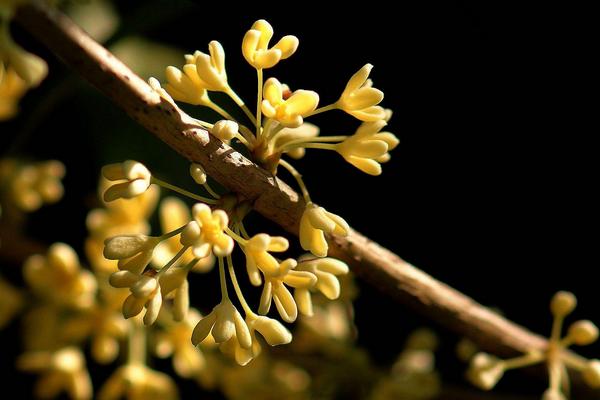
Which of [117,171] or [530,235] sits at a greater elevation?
[117,171]

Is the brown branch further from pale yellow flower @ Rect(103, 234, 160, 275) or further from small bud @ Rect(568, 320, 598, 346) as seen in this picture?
small bud @ Rect(568, 320, 598, 346)

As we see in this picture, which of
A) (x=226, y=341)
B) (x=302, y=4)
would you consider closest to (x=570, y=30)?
(x=302, y=4)

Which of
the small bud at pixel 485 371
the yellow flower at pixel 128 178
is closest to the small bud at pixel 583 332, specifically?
the small bud at pixel 485 371

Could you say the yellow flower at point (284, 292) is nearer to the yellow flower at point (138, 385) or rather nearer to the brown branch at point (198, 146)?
the brown branch at point (198, 146)

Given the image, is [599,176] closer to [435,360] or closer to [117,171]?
[435,360]

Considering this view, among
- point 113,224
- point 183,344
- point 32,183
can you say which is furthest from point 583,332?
point 32,183

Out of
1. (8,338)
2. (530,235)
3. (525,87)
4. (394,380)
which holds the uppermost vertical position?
(525,87)
